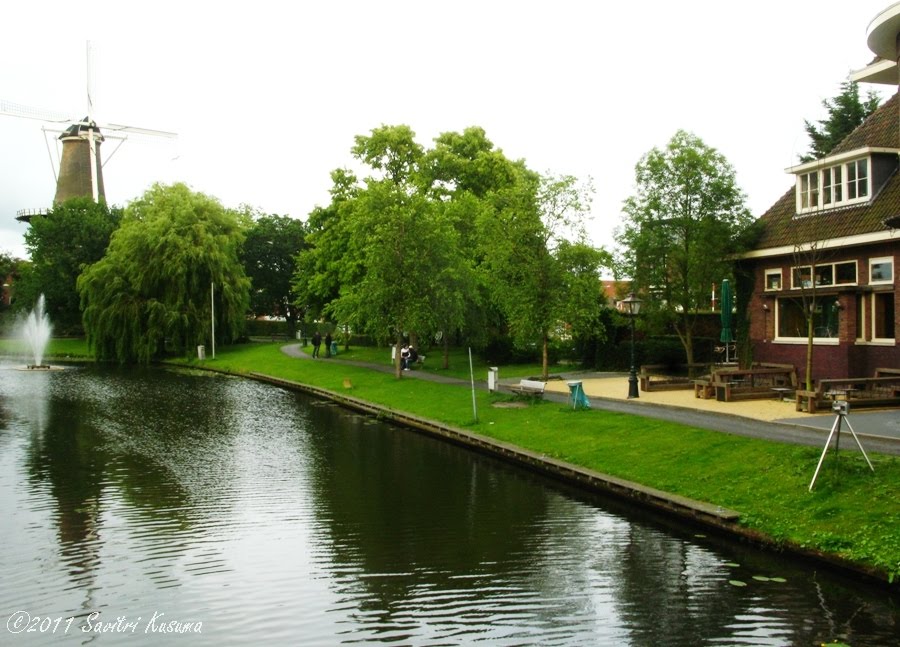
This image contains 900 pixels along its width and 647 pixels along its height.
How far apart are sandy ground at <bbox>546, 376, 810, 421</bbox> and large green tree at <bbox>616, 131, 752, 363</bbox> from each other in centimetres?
385

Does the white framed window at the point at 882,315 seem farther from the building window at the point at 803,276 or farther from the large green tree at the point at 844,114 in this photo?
the large green tree at the point at 844,114

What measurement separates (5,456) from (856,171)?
2467 centimetres

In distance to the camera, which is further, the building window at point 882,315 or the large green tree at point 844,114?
the large green tree at point 844,114

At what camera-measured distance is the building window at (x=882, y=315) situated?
2219 centimetres

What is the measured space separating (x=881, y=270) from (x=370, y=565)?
60.9 feet

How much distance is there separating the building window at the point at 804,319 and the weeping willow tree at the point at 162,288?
123ft

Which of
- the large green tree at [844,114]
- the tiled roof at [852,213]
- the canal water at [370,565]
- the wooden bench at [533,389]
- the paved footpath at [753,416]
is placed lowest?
the canal water at [370,565]

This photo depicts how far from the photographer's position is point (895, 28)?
46.2ft

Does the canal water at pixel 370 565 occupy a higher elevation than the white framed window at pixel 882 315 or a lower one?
lower

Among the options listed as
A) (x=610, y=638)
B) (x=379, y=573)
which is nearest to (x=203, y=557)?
(x=379, y=573)

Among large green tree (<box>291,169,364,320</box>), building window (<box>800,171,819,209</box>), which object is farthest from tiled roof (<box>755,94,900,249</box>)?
large green tree (<box>291,169,364,320</box>)

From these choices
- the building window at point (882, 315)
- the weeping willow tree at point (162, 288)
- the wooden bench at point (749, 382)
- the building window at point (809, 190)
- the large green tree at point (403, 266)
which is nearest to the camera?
the wooden bench at point (749, 382)

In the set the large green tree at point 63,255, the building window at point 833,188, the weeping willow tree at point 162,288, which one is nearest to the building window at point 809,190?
the building window at point 833,188

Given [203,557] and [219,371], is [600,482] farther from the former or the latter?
[219,371]
